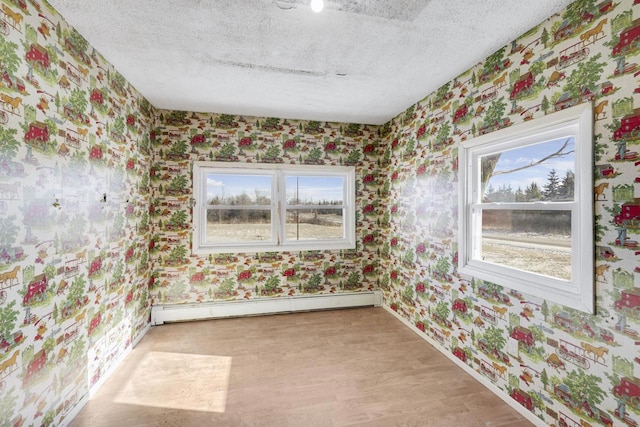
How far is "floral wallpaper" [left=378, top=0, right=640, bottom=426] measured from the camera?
1491 mm

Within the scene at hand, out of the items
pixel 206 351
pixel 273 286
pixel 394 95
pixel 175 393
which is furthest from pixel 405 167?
pixel 175 393

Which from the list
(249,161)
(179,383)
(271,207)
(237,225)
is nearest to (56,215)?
(179,383)

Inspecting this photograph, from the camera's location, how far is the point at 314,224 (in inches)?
165

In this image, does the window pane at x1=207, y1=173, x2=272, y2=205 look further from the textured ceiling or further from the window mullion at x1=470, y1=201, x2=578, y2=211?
the window mullion at x1=470, y1=201, x2=578, y2=211

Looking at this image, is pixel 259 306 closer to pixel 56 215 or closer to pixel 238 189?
pixel 238 189

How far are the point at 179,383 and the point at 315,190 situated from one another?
269cm

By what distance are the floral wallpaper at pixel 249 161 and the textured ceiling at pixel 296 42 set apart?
62cm

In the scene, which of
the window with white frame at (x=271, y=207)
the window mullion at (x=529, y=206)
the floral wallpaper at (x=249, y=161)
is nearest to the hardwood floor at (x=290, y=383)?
the floral wallpaper at (x=249, y=161)

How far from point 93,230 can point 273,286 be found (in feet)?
7.18

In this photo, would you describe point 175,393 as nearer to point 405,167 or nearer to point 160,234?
point 160,234

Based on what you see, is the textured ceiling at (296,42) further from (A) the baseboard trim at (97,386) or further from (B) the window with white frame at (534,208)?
(A) the baseboard trim at (97,386)

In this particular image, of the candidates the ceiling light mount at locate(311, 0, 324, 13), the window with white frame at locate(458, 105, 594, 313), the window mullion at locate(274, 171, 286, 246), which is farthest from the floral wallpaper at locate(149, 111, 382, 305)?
the ceiling light mount at locate(311, 0, 324, 13)

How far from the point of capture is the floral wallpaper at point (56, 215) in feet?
4.90

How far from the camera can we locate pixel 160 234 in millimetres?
3662
